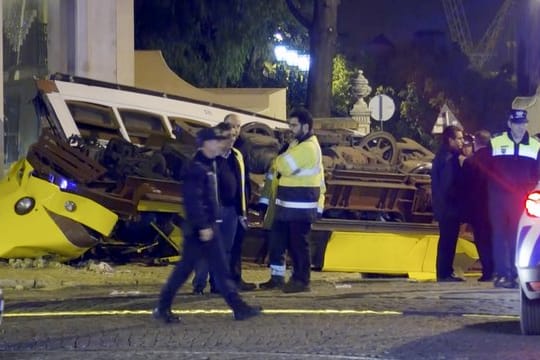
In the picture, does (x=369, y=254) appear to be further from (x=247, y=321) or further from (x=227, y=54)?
(x=227, y=54)

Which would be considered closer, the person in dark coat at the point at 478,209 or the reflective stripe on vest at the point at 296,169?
the reflective stripe on vest at the point at 296,169

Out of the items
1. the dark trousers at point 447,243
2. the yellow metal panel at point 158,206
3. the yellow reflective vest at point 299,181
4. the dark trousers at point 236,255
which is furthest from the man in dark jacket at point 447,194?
the yellow metal panel at point 158,206

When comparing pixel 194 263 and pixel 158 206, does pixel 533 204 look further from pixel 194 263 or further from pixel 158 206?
pixel 158 206

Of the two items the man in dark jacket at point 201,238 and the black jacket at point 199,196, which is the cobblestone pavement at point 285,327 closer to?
the man in dark jacket at point 201,238

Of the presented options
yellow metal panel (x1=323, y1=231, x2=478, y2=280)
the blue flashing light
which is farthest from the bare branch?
the blue flashing light

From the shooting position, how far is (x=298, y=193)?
1238 cm

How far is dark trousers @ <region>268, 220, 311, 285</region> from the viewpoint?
491 inches

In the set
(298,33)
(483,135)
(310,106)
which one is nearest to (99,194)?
(483,135)

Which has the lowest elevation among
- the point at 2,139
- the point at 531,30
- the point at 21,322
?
the point at 21,322

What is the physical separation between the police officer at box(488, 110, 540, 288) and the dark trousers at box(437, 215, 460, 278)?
812 mm

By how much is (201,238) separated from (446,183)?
4.32 metres

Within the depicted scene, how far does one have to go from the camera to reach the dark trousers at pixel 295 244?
12469mm

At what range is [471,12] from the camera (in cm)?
6812

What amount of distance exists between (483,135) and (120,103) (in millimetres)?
6321
